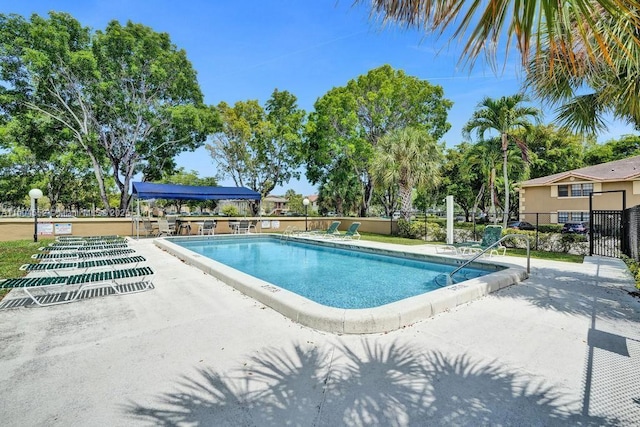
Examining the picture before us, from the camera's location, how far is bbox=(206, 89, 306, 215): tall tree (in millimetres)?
26875

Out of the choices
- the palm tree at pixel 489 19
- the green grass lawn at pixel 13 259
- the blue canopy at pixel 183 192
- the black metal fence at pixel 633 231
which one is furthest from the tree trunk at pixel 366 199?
the palm tree at pixel 489 19

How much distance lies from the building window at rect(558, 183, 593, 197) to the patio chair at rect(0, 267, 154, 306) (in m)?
30.0

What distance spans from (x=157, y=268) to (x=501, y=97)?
65.0 ft

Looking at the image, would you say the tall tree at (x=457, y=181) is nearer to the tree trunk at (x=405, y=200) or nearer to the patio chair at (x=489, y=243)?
the tree trunk at (x=405, y=200)

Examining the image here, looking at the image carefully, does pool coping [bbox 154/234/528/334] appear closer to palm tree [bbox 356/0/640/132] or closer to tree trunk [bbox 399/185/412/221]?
palm tree [bbox 356/0/640/132]

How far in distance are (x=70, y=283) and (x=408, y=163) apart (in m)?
16.5

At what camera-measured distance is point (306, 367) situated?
315cm

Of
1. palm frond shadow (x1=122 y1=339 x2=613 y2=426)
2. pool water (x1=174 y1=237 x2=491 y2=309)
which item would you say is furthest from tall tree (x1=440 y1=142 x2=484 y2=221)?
palm frond shadow (x1=122 y1=339 x2=613 y2=426)

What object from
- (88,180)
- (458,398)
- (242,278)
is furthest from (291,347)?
(88,180)

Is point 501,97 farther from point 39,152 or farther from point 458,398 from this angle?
point 39,152

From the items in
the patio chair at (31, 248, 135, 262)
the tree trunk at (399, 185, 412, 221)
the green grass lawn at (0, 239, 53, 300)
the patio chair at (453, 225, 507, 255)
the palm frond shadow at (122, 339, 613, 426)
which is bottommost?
the palm frond shadow at (122, 339, 613, 426)

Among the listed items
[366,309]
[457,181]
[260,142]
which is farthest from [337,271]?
[457,181]

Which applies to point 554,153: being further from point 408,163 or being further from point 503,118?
point 408,163

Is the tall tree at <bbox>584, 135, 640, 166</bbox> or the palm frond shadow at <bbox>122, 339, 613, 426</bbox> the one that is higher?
the tall tree at <bbox>584, 135, 640, 166</bbox>
